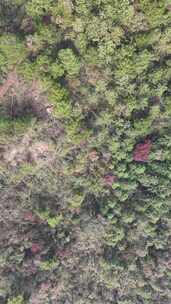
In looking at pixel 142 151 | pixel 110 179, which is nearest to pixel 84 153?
pixel 110 179

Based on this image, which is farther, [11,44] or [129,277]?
[129,277]

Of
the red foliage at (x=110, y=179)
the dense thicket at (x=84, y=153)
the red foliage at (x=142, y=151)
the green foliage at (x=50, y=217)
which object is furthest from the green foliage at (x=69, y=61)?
the green foliage at (x=50, y=217)

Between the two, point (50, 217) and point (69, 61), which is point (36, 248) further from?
point (69, 61)

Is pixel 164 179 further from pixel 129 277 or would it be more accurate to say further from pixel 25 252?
pixel 25 252

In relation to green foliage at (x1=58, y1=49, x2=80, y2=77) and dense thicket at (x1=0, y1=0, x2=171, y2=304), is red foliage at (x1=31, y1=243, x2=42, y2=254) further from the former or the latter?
green foliage at (x1=58, y1=49, x2=80, y2=77)

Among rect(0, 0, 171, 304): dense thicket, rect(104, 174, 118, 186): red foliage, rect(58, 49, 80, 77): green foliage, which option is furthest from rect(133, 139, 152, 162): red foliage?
rect(58, 49, 80, 77): green foliage

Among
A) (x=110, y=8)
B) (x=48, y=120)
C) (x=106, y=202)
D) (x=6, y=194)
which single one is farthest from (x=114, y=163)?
(x=110, y=8)
